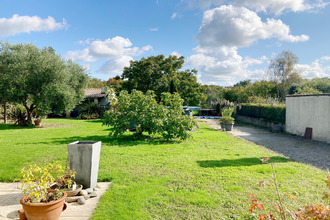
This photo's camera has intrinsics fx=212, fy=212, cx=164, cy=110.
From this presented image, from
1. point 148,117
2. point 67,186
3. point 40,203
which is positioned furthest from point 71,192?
point 148,117

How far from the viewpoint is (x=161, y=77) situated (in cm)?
2520

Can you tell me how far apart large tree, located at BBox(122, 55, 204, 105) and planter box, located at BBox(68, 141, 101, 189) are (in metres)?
20.2

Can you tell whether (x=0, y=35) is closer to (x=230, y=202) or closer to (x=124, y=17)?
(x=124, y=17)

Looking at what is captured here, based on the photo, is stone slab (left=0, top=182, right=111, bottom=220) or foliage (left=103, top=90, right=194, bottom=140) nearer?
stone slab (left=0, top=182, right=111, bottom=220)

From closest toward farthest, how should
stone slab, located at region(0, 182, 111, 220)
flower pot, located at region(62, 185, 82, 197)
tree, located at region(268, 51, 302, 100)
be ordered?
1. stone slab, located at region(0, 182, 111, 220)
2. flower pot, located at region(62, 185, 82, 197)
3. tree, located at region(268, 51, 302, 100)

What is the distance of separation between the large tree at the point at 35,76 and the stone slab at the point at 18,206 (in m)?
12.2

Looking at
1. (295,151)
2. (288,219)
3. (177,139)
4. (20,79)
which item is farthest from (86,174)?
(20,79)

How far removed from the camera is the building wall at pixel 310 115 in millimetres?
10289

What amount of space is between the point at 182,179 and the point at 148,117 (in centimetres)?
485

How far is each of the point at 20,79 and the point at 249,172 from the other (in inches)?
613

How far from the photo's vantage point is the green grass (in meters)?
3.45

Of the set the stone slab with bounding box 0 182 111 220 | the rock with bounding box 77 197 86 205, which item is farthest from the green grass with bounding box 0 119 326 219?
the rock with bounding box 77 197 86 205

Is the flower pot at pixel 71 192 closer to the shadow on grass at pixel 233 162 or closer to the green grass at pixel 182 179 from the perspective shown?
the green grass at pixel 182 179

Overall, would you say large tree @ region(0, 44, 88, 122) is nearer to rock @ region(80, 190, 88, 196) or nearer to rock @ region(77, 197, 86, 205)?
rock @ region(80, 190, 88, 196)
